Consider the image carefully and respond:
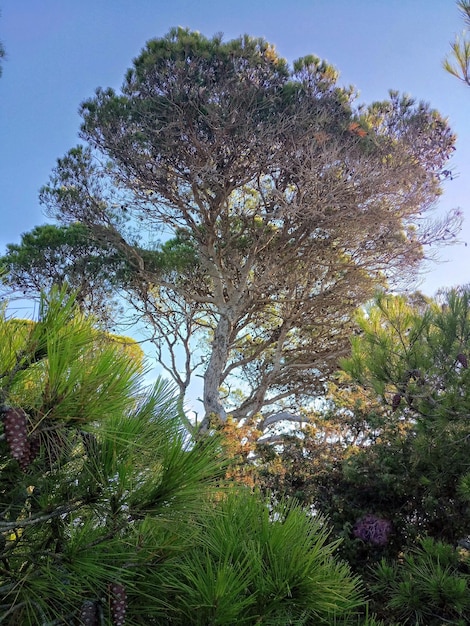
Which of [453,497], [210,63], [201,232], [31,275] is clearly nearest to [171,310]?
[201,232]

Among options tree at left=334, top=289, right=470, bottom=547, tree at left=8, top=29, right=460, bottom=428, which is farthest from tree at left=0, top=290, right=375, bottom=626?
tree at left=8, top=29, right=460, bottom=428

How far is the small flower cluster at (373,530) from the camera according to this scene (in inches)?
159

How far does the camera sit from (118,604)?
52.2 inches

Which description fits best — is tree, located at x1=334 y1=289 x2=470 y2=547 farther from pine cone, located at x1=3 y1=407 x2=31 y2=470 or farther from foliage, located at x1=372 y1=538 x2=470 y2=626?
pine cone, located at x1=3 y1=407 x2=31 y2=470

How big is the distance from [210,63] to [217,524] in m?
7.80

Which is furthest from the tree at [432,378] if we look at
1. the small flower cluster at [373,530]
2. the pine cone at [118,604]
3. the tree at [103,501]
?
the pine cone at [118,604]

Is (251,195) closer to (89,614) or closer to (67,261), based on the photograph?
(67,261)

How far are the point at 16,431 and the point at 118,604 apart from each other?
53 cm

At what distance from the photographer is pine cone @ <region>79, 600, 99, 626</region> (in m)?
1.32

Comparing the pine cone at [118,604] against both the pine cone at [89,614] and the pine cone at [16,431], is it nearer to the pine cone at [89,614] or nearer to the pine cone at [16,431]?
the pine cone at [89,614]

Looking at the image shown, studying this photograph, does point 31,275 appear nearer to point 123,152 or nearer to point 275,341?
point 123,152

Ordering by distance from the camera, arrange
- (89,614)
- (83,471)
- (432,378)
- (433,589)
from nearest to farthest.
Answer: (89,614) < (83,471) < (433,589) < (432,378)

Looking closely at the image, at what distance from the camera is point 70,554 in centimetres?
138

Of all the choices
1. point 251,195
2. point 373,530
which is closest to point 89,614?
point 373,530
